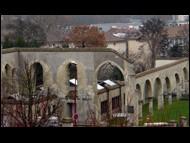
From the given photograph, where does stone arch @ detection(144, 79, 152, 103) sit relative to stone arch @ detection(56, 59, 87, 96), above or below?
below

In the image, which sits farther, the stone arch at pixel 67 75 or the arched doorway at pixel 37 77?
the stone arch at pixel 67 75

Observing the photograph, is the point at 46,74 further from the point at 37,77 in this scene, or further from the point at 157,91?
the point at 157,91

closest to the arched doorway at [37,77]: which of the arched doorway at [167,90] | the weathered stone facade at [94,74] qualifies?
the weathered stone facade at [94,74]

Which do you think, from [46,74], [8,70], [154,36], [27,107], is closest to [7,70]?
[8,70]

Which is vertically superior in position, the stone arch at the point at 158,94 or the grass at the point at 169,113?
the stone arch at the point at 158,94

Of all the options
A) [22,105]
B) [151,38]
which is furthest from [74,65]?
[22,105]

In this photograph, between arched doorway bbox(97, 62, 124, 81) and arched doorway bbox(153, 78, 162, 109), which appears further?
arched doorway bbox(97, 62, 124, 81)

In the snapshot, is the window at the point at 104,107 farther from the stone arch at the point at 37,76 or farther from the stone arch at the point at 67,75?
the stone arch at the point at 67,75

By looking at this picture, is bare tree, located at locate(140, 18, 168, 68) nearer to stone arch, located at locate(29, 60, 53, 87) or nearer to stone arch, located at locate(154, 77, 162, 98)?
stone arch, located at locate(29, 60, 53, 87)

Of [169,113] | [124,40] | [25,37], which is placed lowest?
[169,113]

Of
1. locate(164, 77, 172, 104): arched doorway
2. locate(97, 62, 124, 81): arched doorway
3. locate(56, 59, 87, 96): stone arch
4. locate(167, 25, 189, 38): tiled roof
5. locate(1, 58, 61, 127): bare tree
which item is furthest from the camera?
locate(97, 62, 124, 81): arched doorway

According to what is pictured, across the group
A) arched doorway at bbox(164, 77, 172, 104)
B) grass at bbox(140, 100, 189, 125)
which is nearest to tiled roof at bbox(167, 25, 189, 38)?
grass at bbox(140, 100, 189, 125)

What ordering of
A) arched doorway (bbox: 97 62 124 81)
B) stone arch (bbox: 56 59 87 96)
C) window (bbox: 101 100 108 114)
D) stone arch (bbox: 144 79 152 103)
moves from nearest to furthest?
window (bbox: 101 100 108 114) → stone arch (bbox: 56 59 87 96) → arched doorway (bbox: 97 62 124 81) → stone arch (bbox: 144 79 152 103)
